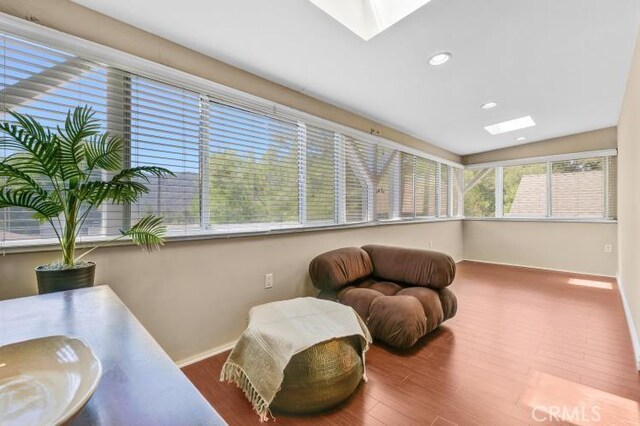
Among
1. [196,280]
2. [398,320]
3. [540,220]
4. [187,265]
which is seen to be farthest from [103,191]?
[540,220]

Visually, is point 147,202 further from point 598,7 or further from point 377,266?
point 598,7

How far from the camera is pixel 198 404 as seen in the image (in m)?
0.54

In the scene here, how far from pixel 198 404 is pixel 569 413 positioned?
2.04 m

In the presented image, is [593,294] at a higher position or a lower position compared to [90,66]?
lower

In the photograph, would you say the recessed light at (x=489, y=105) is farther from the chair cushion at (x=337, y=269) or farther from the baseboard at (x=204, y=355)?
the baseboard at (x=204, y=355)

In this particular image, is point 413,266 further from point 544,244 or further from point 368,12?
point 544,244

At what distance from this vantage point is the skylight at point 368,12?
1.78m

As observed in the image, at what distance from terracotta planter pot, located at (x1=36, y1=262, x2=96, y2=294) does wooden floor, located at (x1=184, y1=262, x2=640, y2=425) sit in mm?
962

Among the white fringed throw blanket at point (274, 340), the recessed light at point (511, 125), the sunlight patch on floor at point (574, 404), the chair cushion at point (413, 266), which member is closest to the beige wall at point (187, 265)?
the white fringed throw blanket at point (274, 340)

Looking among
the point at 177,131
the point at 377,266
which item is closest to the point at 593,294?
the point at 377,266

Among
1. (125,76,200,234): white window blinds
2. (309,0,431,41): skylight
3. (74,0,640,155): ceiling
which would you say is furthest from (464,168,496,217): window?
(125,76,200,234): white window blinds

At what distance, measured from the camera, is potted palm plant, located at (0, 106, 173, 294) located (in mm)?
1299

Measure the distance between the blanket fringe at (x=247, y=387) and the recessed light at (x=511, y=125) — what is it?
4284mm

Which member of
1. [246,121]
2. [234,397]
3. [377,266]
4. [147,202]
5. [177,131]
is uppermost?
[246,121]
